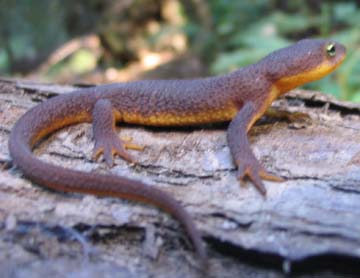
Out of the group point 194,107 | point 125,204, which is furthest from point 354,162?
point 125,204

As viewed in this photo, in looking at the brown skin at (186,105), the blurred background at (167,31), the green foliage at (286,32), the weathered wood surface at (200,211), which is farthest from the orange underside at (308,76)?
the blurred background at (167,31)

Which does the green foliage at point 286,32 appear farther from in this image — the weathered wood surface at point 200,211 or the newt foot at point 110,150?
the newt foot at point 110,150

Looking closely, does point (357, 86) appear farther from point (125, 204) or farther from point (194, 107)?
point (125, 204)

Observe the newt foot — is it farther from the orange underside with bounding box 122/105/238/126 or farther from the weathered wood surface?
the orange underside with bounding box 122/105/238/126

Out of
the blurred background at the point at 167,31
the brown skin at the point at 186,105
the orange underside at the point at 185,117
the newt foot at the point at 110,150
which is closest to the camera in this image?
the brown skin at the point at 186,105

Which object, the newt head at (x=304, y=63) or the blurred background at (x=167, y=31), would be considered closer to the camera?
the newt head at (x=304, y=63)

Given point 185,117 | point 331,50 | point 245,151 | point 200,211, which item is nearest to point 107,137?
point 185,117
